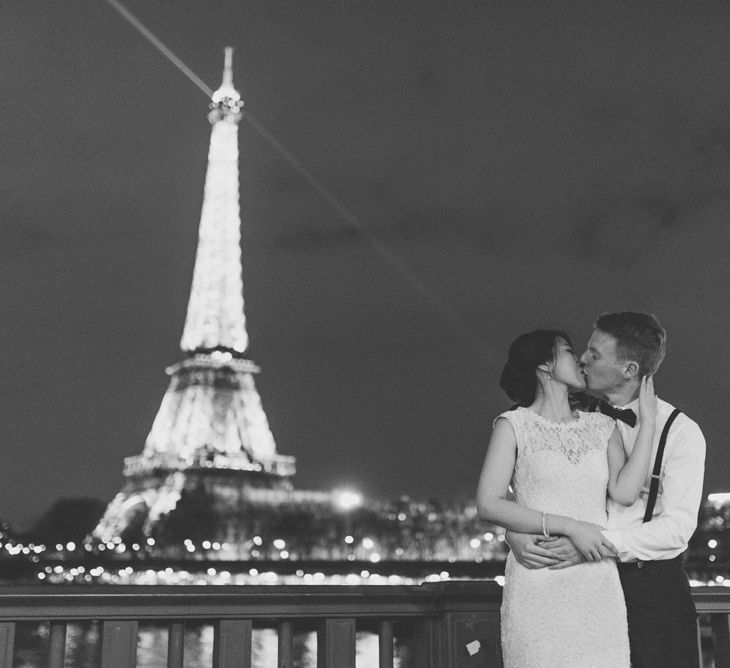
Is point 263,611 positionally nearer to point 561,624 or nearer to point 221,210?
point 561,624

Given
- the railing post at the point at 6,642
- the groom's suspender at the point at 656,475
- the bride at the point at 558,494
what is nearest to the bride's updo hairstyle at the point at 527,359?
the bride at the point at 558,494

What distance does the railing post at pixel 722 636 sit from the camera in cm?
592

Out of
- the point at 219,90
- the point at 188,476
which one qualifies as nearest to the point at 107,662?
the point at 188,476

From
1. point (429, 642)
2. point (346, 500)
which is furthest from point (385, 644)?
point (346, 500)

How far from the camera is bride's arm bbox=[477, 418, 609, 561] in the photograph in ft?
14.7

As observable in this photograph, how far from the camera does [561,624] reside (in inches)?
177

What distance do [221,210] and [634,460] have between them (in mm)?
71747

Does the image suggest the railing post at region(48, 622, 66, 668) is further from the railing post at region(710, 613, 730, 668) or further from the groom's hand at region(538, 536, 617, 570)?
the railing post at region(710, 613, 730, 668)

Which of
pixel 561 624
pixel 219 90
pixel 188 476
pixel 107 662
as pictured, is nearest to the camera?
pixel 561 624

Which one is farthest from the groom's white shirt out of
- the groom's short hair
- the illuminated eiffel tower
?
the illuminated eiffel tower

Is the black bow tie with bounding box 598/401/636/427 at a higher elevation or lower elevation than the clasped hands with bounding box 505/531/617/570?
higher

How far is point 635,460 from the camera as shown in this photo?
182 inches

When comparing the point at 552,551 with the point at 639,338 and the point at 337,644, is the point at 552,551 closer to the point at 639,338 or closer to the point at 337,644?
the point at 639,338

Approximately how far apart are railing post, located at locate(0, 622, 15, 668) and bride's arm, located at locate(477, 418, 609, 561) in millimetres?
2122
